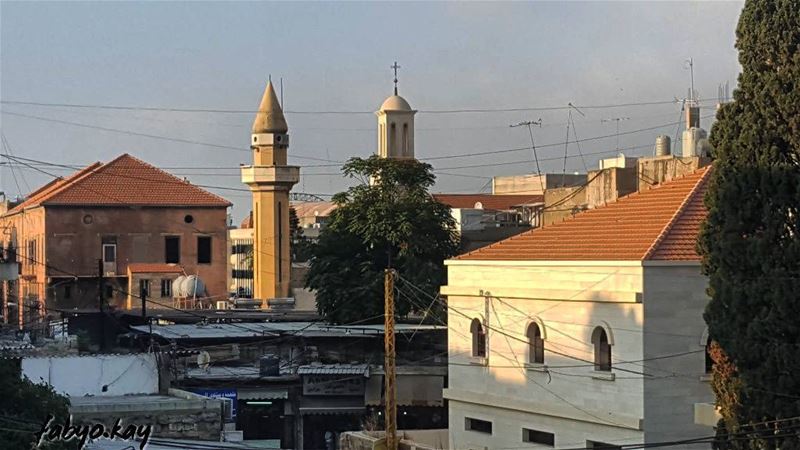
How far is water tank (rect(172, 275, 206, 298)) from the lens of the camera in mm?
65062

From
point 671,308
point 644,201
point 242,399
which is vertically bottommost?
point 242,399

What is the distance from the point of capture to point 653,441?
Result: 26.3 meters

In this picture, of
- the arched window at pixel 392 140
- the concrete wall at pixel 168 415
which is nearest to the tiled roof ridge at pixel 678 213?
the concrete wall at pixel 168 415

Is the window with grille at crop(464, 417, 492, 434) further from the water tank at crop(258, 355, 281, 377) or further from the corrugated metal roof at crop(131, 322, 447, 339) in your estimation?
the water tank at crop(258, 355, 281, 377)

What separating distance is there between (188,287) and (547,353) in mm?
37936

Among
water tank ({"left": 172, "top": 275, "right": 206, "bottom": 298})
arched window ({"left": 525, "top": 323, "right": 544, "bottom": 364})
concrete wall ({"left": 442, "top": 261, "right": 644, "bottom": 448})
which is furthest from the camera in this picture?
water tank ({"left": 172, "top": 275, "right": 206, "bottom": 298})

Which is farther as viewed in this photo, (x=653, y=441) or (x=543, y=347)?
(x=543, y=347)

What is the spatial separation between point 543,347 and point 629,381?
277 cm

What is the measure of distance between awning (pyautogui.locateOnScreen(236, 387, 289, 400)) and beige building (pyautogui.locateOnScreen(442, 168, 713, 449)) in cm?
894

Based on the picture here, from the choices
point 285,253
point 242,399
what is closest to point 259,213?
point 285,253

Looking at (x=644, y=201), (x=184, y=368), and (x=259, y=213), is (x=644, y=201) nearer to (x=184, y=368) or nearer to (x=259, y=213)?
(x=184, y=368)

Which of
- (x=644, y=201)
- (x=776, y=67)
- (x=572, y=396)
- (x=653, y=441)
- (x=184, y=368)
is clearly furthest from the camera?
(x=184, y=368)

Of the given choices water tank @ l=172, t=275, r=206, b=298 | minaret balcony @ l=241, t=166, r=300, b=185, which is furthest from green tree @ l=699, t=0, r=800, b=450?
minaret balcony @ l=241, t=166, r=300, b=185

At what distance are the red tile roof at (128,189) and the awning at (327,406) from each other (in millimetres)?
33335
